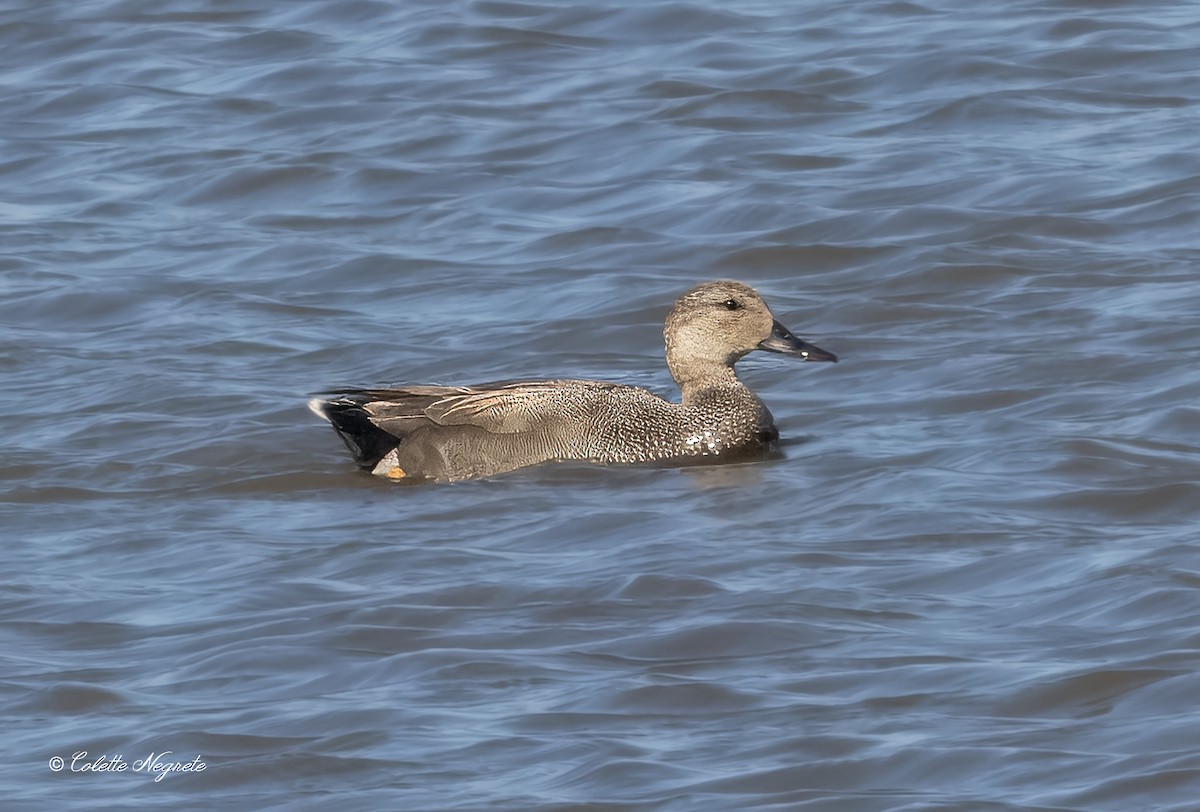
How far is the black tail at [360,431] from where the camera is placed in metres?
8.90

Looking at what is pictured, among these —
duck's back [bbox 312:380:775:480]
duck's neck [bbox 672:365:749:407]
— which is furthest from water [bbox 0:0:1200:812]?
duck's neck [bbox 672:365:749:407]

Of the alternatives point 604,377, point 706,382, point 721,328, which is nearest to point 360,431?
point 706,382

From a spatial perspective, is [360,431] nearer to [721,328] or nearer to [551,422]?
[551,422]

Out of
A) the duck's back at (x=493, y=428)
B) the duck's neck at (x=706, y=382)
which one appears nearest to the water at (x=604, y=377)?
the duck's back at (x=493, y=428)

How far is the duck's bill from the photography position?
942cm

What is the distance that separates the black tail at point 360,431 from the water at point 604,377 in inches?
8.2

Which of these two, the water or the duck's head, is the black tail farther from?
the duck's head

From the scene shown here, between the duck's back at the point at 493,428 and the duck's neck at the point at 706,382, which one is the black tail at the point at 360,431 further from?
the duck's neck at the point at 706,382

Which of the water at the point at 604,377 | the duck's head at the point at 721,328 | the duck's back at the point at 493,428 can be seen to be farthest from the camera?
the duck's head at the point at 721,328

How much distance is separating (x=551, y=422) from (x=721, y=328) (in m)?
0.99

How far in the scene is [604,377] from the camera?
1034 centimetres

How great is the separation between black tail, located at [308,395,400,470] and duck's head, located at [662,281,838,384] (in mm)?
1375

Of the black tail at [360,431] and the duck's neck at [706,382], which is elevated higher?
the black tail at [360,431]

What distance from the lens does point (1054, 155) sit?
12.2 meters
